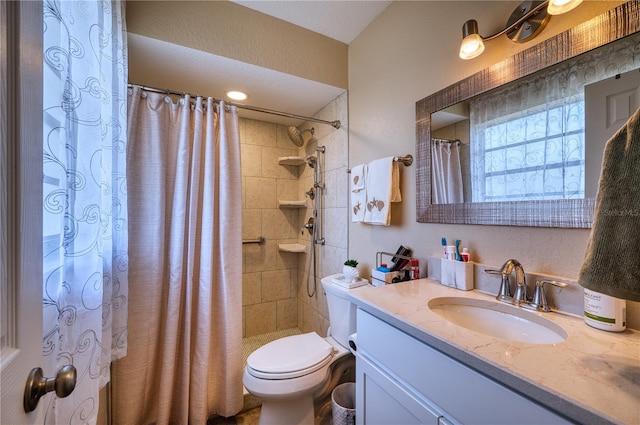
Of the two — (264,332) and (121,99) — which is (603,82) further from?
(264,332)

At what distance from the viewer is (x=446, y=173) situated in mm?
1230

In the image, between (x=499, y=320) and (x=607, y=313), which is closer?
(x=607, y=313)

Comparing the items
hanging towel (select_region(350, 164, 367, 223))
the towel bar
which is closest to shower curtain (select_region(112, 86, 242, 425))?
hanging towel (select_region(350, 164, 367, 223))

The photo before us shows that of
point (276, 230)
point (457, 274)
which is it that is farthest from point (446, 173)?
point (276, 230)

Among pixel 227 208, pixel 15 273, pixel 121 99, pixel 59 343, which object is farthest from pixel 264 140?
pixel 15 273

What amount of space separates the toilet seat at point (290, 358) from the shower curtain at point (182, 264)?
0.91 ft

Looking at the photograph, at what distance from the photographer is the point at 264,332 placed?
8.07ft

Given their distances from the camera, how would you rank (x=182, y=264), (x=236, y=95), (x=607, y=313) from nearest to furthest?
(x=607, y=313), (x=182, y=264), (x=236, y=95)

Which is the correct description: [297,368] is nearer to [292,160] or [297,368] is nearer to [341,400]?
[341,400]

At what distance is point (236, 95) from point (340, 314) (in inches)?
69.2

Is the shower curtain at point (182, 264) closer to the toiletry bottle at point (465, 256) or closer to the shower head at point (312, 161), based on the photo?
the shower head at point (312, 161)

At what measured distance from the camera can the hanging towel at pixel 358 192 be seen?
1.62m

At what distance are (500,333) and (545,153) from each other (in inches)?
25.8

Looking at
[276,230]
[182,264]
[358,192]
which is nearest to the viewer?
[182,264]
